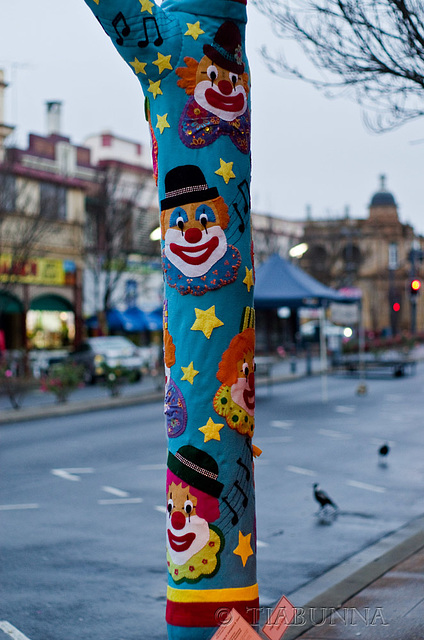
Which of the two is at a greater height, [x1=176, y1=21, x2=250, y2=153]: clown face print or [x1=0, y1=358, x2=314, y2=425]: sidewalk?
[x1=176, y1=21, x2=250, y2=153]: clown face print

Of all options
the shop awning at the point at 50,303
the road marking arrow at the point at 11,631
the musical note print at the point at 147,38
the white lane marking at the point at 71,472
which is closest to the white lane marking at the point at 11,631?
the road marking arrow at the point at 11,631

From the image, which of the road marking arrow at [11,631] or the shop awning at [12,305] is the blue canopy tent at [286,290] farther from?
the road marking arrow at [11,631]

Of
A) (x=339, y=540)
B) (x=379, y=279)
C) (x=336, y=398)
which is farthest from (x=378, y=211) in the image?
(x=339, y=540)

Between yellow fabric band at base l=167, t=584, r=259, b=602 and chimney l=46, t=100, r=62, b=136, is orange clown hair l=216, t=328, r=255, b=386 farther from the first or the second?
chimney l=46, t=100, r=62, b=136

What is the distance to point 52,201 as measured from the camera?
1460 inches

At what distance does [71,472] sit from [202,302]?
9.11m

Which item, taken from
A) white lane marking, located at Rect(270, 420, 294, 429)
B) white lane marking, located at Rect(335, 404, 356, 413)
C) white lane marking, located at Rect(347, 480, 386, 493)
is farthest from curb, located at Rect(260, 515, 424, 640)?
white lane marking, located at Rect(335, 404, 356, 413)

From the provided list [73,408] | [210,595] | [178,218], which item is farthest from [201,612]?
[73,408]

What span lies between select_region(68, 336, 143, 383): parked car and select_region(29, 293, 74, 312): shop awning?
8.01 metres

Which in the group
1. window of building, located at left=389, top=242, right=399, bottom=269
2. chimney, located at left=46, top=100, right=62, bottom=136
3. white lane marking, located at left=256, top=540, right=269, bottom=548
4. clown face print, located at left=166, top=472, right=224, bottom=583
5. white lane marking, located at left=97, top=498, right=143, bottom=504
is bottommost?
white lane marking, located at left=256, top=540, right=269, bottom=548

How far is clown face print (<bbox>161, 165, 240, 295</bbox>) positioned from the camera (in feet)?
14.2

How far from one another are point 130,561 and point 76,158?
3888cm

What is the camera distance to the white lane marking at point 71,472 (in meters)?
12.4

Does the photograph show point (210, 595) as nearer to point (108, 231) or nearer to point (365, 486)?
point (365, 486)
